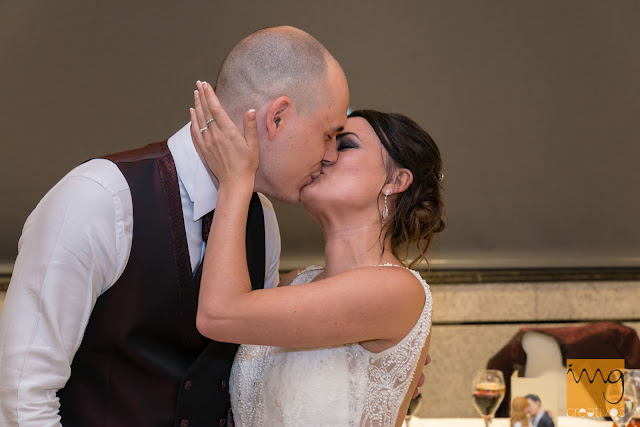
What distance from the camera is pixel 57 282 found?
161cm

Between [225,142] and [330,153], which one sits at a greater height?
[225,142]

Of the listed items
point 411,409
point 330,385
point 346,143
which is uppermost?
point 346,143

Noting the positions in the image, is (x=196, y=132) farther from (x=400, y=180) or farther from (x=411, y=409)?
(x=411, y=409)

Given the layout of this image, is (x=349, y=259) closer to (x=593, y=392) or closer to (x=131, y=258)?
(x=131, y=258)

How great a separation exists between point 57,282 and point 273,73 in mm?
717

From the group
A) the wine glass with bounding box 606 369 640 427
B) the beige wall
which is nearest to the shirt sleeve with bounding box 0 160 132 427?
the wine glass with bounding box 606 369 640 427

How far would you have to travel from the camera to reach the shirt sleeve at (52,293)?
1.60 metres

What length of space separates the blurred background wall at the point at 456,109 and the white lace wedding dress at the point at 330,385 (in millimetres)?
2381

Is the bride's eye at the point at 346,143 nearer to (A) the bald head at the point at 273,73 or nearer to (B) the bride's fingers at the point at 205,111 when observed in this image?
(A) the bald head at the point at 273,73

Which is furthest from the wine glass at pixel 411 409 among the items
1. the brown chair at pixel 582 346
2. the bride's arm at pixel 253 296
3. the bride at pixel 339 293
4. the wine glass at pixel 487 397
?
the brown chair at pixel 582 346

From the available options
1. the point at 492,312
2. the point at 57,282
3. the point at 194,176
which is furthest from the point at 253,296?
the point at 492,312

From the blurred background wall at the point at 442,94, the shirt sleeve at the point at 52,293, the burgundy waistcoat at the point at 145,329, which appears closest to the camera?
the shirt sleeve at the point at 52,293

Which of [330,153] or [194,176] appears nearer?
[194,176]

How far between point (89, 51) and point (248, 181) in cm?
305
